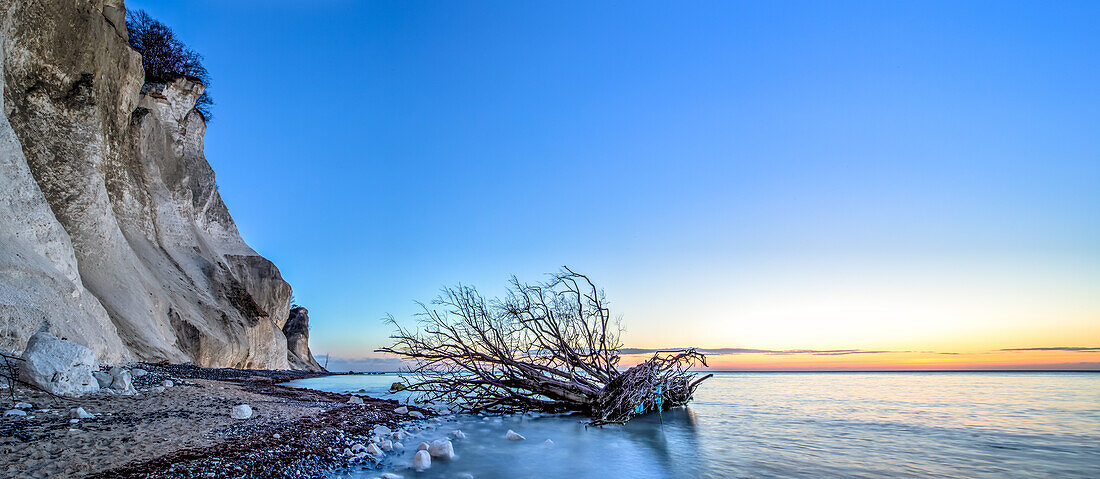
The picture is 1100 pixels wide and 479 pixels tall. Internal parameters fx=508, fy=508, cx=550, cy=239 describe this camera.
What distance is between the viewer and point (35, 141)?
14.6 metres

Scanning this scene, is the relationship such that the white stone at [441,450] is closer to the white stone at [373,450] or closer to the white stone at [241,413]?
the white stone at [373,450]

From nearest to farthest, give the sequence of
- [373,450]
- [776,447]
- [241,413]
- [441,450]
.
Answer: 1. [373,450]
2. [441,450]
3. [241,413]
4. [776,447]

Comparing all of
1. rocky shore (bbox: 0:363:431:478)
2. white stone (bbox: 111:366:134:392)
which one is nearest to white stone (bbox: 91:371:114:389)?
white stone (bbox: 111:366:134:392)

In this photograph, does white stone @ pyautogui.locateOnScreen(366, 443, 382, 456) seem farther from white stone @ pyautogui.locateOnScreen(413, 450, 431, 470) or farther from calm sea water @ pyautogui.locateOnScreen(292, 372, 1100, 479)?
white stone @ pyautogui.locateOnScreen(413, 450, 431, 470)

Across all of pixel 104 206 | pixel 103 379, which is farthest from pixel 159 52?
pixel 103 379

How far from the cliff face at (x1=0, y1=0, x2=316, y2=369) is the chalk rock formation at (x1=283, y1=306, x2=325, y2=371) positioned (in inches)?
767

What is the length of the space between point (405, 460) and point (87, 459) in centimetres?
303

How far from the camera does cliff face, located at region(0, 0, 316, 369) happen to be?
11.9 meters

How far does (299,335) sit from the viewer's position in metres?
47.3

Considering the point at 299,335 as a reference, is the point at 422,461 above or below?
below

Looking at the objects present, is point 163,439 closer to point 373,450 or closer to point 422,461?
point 373,450

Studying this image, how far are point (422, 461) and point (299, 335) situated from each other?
4727 centimetres

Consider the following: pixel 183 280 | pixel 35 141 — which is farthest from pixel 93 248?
pixel 183 280

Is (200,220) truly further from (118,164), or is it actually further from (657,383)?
(657,383)
